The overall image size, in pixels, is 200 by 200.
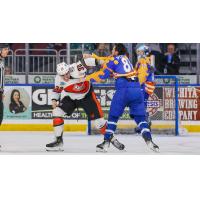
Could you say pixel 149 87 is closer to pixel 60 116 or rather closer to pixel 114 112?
pixel 114 112

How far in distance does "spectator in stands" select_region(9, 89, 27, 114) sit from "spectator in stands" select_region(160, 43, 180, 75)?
442cm

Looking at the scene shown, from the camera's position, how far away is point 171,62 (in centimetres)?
1883

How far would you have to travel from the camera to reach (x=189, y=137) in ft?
49.0

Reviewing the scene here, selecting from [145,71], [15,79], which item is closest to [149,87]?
[145,71]

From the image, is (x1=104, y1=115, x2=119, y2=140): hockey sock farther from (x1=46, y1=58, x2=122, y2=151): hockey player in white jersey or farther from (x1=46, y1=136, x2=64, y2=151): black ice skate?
(x1=46, y1=136, x2=64, y2=151): black ice skate

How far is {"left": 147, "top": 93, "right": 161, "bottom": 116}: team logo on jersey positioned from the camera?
607 inches

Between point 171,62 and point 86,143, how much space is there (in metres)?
5.87

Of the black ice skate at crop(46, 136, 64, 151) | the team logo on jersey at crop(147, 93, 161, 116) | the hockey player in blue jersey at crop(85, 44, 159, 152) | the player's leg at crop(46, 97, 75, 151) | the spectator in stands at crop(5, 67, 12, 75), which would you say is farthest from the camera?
the spectator in stands at crop(5, 67, 12, 75)

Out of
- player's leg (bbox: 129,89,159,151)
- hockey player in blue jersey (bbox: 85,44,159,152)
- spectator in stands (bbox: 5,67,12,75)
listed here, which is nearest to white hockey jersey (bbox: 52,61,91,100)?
hockey player in blue jersey (bbox: 85,44,159,152)

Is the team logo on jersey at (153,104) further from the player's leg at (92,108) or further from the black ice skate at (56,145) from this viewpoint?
the black ice skate at (56,145)

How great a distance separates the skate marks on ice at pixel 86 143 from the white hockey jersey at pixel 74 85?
3.35ft

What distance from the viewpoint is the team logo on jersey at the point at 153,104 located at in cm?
1541

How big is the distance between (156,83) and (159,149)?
3.40m

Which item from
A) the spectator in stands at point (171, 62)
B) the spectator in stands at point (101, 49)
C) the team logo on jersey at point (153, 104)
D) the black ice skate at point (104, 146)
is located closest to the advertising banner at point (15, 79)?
the spectator in stands at point (101, 49)
